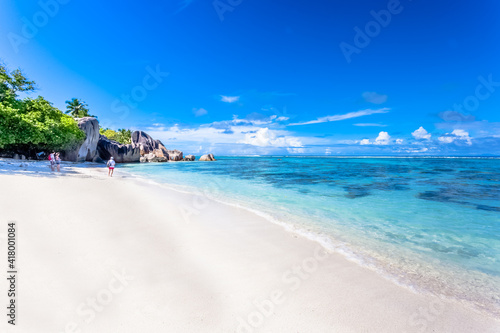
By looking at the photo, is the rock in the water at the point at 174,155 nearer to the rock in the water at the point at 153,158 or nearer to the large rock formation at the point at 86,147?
the rock in the water at the point at 153,158

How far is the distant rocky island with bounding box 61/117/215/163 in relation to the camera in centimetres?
4087

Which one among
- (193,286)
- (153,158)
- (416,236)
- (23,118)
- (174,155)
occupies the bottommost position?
(416,236)

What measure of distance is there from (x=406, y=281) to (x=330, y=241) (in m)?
2.16

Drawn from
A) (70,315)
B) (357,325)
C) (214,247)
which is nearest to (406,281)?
(357,325)

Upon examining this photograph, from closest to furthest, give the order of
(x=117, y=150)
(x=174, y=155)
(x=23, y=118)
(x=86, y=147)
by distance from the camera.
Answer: (x=23, y=118) < (x=86, y=147) < (x=117, y=150) < (x=174, y=155)

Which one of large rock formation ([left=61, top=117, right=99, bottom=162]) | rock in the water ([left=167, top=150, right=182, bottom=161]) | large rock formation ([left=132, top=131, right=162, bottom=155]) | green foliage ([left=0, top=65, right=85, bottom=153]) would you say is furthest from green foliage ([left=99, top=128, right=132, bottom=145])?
green foliage ([left=0, top=65, right=85, bottom=153])

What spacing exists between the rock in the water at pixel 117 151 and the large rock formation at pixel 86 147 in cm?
584

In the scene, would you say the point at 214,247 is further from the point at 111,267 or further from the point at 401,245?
the point at 401,245

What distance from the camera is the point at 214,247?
17.8 ft

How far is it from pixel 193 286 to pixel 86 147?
163ft

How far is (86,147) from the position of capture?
42188 mm

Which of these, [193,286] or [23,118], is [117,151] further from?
[193,286]

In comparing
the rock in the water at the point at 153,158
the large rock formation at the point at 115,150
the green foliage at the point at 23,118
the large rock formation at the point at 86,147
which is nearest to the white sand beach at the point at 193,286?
the green foliage at the point at 23,118

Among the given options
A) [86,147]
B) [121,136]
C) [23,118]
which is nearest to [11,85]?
[23,118]
